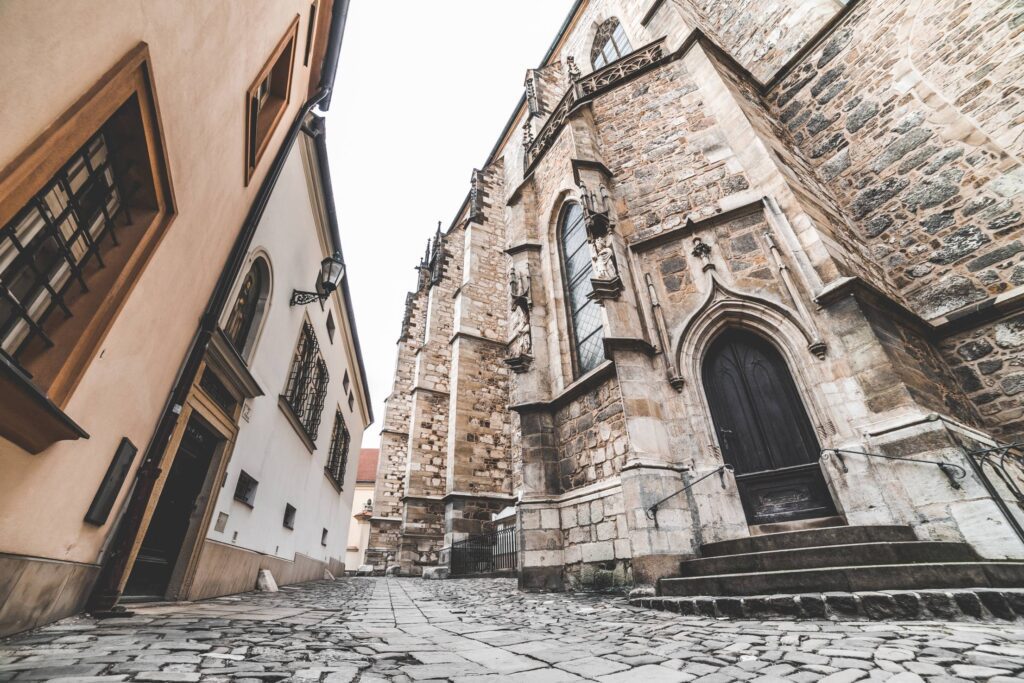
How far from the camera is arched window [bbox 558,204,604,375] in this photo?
691cm

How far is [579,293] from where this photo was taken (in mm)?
7652

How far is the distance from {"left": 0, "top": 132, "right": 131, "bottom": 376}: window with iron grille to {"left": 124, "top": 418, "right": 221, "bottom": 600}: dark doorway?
198 centimetres

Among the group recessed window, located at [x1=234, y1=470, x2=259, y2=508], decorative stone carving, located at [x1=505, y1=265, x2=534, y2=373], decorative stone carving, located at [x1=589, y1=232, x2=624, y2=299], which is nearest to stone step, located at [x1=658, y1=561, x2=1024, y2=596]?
decorative stone carving, located at [x1=589, y1=232, x2=624, y2=299]

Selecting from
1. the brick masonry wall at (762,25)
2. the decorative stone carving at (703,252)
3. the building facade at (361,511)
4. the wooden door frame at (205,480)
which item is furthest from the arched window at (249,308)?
the building facade at (361,511)

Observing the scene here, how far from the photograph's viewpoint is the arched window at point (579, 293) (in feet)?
22.7

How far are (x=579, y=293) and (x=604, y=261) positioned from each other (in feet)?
5.06

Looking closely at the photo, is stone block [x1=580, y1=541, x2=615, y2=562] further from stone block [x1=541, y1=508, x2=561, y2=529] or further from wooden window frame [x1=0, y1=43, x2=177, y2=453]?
wooden window frame [x1=0, y1=43, x2=177, y2=453]

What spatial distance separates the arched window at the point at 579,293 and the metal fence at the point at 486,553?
4325mm

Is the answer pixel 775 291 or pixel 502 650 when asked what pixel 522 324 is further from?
pixel 502 650

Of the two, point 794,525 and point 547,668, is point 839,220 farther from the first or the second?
point 547,668

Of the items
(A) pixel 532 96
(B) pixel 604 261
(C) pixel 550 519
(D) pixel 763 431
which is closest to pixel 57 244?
(B) pixel 604 261

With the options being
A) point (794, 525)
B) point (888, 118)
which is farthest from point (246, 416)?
point (888, 118)

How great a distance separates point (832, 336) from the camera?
4.68 m

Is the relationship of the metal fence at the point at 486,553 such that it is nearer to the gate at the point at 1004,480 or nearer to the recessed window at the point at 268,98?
the gate at the point at 1004,480
